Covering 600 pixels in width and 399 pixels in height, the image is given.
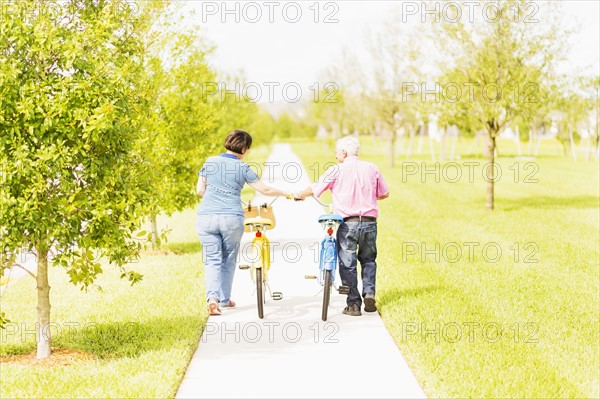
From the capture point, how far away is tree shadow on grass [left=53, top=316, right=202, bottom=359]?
285 inches

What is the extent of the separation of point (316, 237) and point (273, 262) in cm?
307

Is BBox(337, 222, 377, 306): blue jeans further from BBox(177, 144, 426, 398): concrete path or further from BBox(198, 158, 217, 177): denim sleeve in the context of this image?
BBox(198, 158, 217, 177): denim sleeve

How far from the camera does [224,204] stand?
27.3 ft

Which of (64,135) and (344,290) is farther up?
(64,135)

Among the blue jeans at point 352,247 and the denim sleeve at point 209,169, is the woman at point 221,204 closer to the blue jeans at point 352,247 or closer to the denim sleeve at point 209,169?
the denim sleeve at point 209,169

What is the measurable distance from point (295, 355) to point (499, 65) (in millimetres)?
14593

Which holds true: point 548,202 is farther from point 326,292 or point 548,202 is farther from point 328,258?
point 326,292

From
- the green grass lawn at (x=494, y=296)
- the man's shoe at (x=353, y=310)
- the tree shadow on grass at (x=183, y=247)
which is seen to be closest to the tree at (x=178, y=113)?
the tree shadow on grass at (x=183, y=247)

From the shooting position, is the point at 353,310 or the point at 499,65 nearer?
the point at 353,310

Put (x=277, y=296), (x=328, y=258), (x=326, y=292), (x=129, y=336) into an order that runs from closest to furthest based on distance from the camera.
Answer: (x=129, y=336) → (x=326, y=292) → (x=328, y=258) → (x=277, y=296)

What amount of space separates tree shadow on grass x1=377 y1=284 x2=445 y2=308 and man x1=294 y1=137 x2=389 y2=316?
702 mm

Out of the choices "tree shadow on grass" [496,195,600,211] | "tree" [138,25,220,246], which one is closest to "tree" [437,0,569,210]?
"tree shadow on grass" [496,195,600,211]

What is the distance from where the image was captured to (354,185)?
27.9 ft

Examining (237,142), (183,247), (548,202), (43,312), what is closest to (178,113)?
(183,247)
